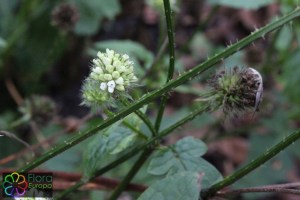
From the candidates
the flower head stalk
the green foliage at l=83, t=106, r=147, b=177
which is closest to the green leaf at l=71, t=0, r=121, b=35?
the green foliage at l=83, t=106, r=147, b=177

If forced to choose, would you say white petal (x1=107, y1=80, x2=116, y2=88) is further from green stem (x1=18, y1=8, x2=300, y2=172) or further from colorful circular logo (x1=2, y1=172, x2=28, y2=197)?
colorful circular logo (x1=2, y1=172, x2=28, y2=197)

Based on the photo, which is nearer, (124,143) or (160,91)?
(160,91)

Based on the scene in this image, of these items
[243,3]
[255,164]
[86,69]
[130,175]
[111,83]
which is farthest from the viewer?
[86,69]

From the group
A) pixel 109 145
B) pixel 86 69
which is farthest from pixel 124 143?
pixel 86 69

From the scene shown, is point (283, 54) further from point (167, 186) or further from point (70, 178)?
point (167, 186)

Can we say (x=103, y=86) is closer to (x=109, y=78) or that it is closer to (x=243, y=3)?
(x=109, y=78)

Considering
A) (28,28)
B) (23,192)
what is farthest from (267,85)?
(23,192)
